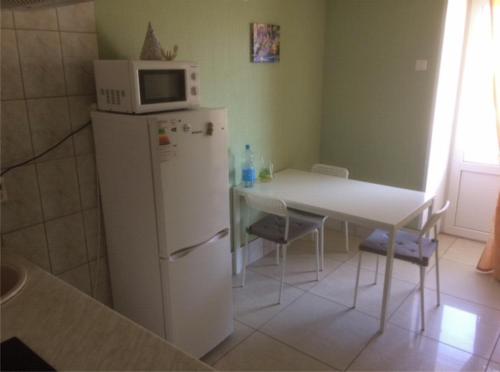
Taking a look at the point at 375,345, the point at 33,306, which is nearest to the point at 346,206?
the point at 375,345

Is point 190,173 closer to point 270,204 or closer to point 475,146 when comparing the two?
point 270,204

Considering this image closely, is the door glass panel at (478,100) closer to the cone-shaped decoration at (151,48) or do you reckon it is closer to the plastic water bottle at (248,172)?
the plastic water bottle at (248,172)

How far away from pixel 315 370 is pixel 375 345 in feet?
1.41

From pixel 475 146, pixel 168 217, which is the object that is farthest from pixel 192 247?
pixel 475 146

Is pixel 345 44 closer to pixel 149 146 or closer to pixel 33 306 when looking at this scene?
pixel 149 146

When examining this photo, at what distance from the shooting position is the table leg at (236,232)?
301 cm

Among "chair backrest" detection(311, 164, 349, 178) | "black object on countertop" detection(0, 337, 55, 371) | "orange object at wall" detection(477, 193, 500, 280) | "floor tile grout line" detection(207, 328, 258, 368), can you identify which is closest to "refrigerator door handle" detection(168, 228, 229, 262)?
"floor tile grout line" detection(207, 328, 258, 368)

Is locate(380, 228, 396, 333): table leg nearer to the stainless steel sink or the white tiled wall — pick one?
the white tiled wall

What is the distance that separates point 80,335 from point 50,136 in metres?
1.04

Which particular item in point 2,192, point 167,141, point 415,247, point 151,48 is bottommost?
point 415,247

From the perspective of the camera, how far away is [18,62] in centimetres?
172

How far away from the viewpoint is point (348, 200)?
103 inches

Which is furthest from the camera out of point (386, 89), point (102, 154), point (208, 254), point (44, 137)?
point (386, 89)

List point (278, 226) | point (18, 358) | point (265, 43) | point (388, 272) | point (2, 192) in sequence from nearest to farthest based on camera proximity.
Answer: point (18, 358)
point (2, 192)
point (388, 272)
point (278, 226)
point (265, 43)
